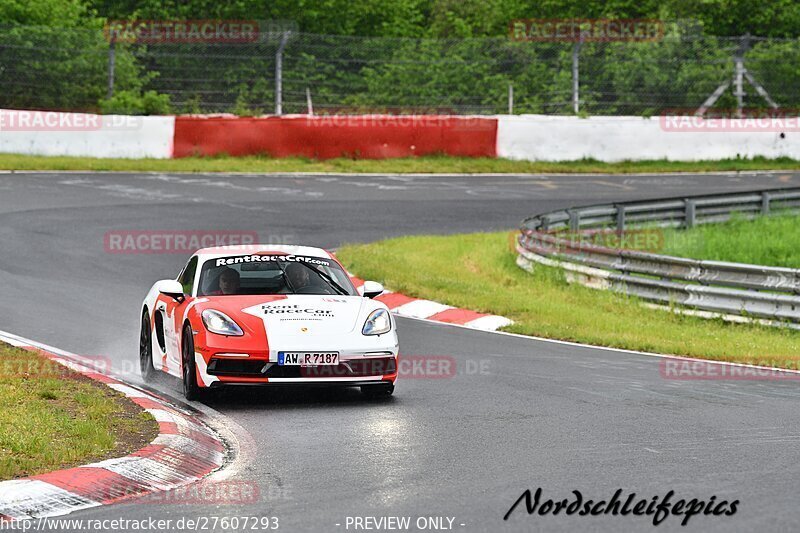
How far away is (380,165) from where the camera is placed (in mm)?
32531

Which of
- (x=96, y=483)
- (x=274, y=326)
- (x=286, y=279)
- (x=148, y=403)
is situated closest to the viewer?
(x=96, y=483)

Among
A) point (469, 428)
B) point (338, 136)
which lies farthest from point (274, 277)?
point (338, 136)

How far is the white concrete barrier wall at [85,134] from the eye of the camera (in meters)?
31.2

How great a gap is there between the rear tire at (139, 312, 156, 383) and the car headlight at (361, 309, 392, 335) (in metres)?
2.38

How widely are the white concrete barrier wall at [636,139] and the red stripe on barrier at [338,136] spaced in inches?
30.4

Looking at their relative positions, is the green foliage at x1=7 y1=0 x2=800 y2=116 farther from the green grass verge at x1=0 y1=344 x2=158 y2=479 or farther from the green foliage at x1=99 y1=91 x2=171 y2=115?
the green grass verge at x1=0 y1=344 x2=158 y2=479

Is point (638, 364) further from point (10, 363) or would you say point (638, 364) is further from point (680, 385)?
point (10, 363)

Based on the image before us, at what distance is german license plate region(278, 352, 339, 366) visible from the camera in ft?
33.3

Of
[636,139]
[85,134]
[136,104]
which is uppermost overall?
[136,104]

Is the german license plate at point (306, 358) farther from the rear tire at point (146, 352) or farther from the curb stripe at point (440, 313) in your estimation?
the curb stripe at point (440, 313)

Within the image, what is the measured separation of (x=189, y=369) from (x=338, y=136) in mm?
22416

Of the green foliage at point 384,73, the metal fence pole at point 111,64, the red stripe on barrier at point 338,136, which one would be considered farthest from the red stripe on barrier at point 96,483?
the metal fence pole at point 111,64

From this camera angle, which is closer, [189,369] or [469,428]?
[469,428]

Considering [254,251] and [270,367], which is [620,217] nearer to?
[254,251]
